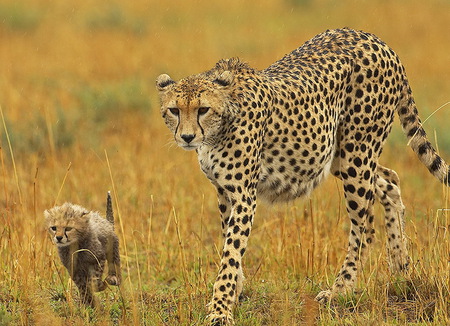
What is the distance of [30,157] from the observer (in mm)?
8898

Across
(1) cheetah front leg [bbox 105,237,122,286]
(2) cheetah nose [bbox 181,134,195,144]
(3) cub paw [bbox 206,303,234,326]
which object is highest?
(2) cheetah nose [bbox 181,134,195,144]

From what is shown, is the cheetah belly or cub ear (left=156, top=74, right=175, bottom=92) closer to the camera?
cub ear (left=156, top=74, right=175, bottom=92)

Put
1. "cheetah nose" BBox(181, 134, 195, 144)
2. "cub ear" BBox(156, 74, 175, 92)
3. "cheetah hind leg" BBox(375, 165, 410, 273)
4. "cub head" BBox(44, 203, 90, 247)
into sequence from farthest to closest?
"cheetah hind leg" BBox(375, 165, 410, 273) < "cub ear" BBox(156, 74, 175, 92) < "cub head" BBox(44, 203, 90, 247) < "cheetah nose" BBox(181, 134, 195, 144)

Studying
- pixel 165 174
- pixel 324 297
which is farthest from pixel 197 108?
pixel 165 174

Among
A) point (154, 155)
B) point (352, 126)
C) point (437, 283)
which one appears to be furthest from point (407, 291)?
point (154, 155)

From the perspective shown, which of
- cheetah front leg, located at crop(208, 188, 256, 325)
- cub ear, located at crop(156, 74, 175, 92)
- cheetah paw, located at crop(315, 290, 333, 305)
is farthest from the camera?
cheetah paw, located at crop(315, 290, 333, 305)

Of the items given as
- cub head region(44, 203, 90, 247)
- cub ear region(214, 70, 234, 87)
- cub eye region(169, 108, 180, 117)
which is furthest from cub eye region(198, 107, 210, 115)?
cub head region(44, 203, 90, 247)

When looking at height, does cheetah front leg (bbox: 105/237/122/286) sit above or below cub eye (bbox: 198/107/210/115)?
below

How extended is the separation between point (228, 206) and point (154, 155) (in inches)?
158

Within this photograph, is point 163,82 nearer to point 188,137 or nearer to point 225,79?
point 225,79

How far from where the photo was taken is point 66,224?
4.83 metres

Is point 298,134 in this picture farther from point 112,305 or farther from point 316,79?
point 112,305

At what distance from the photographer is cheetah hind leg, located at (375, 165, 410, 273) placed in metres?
5.68

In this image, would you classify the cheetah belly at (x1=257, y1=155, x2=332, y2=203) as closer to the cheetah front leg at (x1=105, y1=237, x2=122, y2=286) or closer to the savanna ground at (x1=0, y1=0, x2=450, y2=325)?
the savanna ground at (x1=0, y1=0, x2=450, y2=325)
